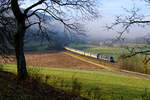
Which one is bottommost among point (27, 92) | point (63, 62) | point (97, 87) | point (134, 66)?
point (63, 62)

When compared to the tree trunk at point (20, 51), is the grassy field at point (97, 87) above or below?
below

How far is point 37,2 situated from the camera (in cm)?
823

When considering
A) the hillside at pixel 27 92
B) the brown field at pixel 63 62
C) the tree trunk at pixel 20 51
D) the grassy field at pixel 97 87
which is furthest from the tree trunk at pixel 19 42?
the brown field at pixel 63 62

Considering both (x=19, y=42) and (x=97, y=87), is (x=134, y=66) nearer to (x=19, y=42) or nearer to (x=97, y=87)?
(x=97, y=87)

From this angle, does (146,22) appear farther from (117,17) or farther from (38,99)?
(38,99)

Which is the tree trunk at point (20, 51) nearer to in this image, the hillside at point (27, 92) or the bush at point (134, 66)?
the hillside at point (27, 92)

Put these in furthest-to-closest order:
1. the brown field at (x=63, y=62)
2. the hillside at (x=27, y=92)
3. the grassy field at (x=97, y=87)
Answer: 1. the brown field at (x=63, y=62)
2. the grassy field at (x=97, y=87)
3. the hillside at (x=27, y=92)

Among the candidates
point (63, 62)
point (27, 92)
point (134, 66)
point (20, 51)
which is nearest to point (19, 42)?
point (20, 51)

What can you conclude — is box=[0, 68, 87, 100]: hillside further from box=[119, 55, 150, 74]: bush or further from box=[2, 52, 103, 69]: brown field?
box=[119, 55, 150, 74]: bush

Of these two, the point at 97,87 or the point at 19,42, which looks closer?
the point at 19,42

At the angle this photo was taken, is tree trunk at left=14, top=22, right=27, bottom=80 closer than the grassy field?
Yes

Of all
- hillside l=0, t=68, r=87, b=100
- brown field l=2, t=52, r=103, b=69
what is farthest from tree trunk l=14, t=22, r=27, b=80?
brown field l=2, t=52, r=103, b=69

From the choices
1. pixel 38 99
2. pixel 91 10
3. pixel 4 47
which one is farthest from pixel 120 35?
pixel 4 47

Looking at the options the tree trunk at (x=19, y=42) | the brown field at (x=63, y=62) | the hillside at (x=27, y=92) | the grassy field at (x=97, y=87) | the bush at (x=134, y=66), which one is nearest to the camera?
the hillside at (x=27, y=92)
